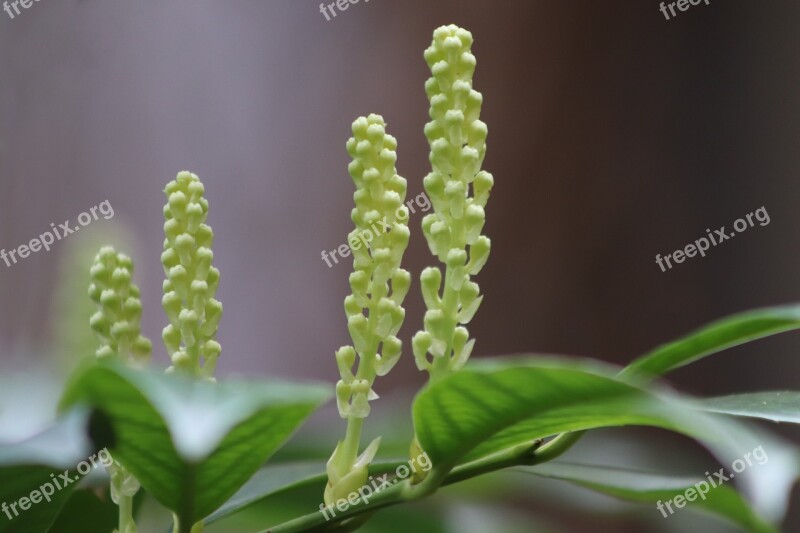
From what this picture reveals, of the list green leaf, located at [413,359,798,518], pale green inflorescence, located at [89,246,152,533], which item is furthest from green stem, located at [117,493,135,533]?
green leaf, located at [413,359,798,518]

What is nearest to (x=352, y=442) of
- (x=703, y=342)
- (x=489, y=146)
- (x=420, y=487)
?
(x=420, y=487)

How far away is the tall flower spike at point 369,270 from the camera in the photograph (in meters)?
0.37

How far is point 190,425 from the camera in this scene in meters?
0.21

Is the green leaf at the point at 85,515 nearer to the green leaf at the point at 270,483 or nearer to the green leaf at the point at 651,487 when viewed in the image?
the green leaf at the point at 270,483

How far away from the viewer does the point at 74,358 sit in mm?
626

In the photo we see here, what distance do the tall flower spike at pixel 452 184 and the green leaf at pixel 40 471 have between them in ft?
0.49

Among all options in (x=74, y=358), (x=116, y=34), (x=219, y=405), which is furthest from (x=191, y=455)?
(x=116, y=34)

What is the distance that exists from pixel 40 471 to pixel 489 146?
→ 133 centimetres

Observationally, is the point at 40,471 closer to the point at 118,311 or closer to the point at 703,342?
the point at 118,311

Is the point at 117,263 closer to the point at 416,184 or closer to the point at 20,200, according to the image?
the point at 416,184

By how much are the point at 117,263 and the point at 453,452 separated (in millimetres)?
171

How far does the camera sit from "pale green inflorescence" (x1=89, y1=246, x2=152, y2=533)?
37 centimetres

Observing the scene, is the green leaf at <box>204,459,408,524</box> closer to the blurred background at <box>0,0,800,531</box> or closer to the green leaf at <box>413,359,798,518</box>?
the green leaf at <box>413,359,798,518</box>

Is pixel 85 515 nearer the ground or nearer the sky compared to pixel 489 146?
nearer the ground
